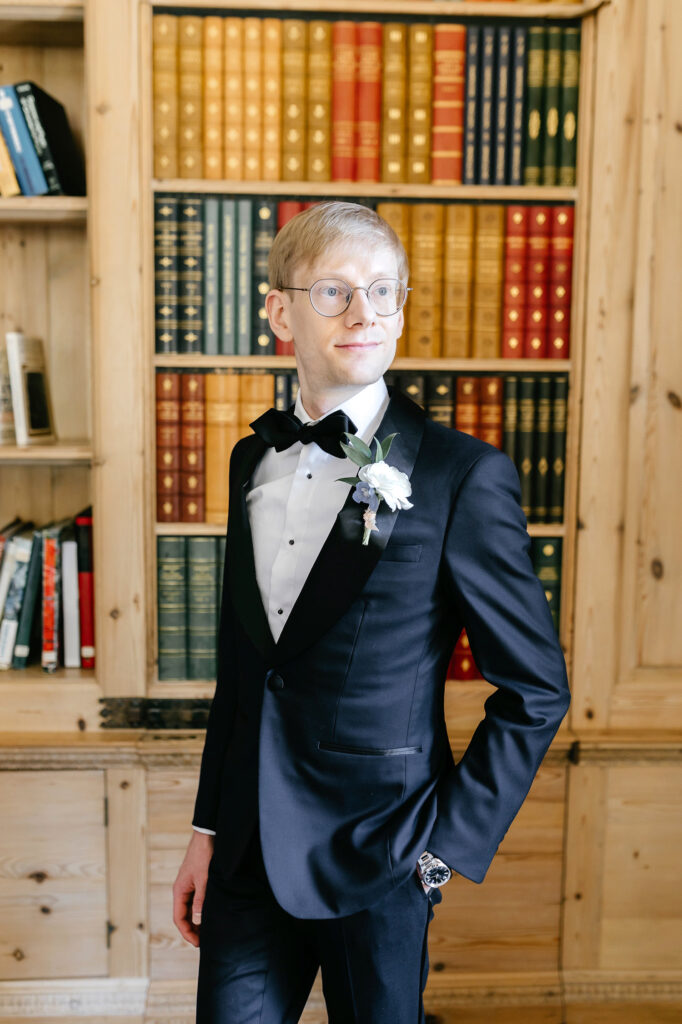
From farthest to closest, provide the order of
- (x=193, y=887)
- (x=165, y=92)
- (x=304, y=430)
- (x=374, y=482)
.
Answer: (x=165, y=92) → (x=193, y=887) → (x=304, y=430) → (x=374, y=482)

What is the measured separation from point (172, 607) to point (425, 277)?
36.8 inches

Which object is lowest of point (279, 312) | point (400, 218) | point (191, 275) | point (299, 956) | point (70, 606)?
point (299, 956)

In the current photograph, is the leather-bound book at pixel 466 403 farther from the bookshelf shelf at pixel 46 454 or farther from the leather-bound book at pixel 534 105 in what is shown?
the bookshelf shelf at pixel 46 454

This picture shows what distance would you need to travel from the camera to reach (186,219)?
191 centimetres

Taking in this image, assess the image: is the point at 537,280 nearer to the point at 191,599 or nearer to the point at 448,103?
the point at 448,103

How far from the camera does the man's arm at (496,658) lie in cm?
113

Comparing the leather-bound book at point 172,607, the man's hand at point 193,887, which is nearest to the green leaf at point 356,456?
the man's hand at point 193,887

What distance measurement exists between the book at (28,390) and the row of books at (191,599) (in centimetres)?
41

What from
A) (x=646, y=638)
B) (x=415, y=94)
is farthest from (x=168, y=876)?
(x=415, y=94)

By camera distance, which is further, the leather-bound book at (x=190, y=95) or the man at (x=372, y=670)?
the leather-bound book at (x=190, y=95)

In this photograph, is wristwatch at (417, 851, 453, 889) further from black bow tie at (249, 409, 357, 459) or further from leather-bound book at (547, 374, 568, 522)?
leather-bound book at (547, 374, 568, 522)

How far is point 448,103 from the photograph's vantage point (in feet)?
6.22

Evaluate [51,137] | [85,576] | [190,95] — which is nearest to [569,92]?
[190,95]

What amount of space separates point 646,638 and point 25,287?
1.72m
